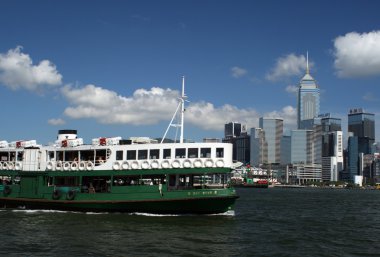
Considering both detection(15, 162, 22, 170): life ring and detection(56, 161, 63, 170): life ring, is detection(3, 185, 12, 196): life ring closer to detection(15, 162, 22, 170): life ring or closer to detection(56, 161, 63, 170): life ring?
detection(15, 162, 22, 170): life ring

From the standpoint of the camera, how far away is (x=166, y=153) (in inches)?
1471

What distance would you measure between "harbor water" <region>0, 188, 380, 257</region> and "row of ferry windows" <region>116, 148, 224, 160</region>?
445 cm

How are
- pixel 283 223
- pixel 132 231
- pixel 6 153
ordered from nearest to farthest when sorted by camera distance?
1. pixel 132 231
2. pixel 283 223
3. pixel 6 153

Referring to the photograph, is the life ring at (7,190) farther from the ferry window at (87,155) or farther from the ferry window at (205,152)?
the ferry window at (205,152)

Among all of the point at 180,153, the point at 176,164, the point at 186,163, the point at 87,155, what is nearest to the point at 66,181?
the point at 87,155

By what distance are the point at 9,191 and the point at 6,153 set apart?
516cm

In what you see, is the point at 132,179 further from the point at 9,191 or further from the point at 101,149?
the point at 9,191

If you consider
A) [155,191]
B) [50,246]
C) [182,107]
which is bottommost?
[50,246]

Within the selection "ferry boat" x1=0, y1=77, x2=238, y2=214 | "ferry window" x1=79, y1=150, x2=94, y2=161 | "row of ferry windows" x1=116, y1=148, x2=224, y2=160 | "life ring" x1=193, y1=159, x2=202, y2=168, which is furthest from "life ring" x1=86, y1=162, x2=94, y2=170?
"life ring" x1=193, y1=159, x2=202, y2=168

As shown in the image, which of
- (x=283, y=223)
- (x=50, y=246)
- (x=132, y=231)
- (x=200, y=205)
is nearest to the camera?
(x=50, y=246)

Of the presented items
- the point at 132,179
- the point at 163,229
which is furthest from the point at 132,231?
the point at 132,179

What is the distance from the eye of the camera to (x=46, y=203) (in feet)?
132

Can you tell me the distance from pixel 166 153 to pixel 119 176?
14.7ft

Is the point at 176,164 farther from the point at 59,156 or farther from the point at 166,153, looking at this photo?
the point at 59,156
